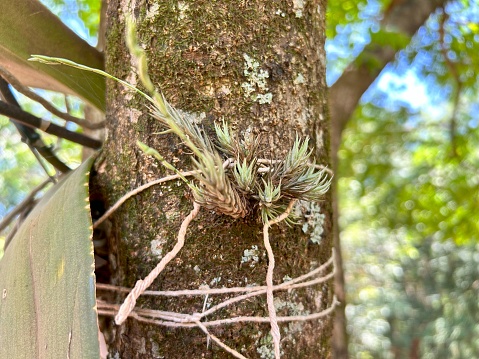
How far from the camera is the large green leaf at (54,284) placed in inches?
22.8

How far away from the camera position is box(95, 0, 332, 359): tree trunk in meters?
0.65

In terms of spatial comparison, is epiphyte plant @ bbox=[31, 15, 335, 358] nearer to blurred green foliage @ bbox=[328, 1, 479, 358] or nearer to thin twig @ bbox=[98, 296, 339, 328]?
thin twig @ bbox=[98, 296, 339, 328]

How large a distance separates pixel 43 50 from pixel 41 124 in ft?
0.37

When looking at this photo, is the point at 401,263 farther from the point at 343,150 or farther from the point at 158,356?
the point at 158,356

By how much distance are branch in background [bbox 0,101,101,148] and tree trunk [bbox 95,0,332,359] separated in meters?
0.17

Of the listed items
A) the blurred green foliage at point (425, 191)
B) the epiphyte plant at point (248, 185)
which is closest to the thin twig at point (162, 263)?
the epiphyte plant at point (248, 185)

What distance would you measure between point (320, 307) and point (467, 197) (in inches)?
106

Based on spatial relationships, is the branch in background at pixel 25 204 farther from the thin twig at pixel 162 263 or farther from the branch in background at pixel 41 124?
the thin twig at pixel 162 263

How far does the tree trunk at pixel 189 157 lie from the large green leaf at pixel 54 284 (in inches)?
2.7

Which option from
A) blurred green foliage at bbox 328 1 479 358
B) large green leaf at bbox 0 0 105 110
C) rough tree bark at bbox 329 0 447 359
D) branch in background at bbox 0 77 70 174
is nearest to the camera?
large green leaf at bbox 0 0 105 110

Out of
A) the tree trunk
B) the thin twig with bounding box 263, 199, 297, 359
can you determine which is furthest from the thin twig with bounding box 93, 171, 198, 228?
the thin twig with bounding box 263, 199, 297, 359

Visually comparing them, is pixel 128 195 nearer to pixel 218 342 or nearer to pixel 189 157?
pixel 189 157

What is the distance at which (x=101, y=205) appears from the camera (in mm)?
739

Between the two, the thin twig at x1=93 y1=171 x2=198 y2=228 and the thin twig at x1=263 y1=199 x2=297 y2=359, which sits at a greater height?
the thin twig at x1=93 y1=171 x2=198 y2=228
